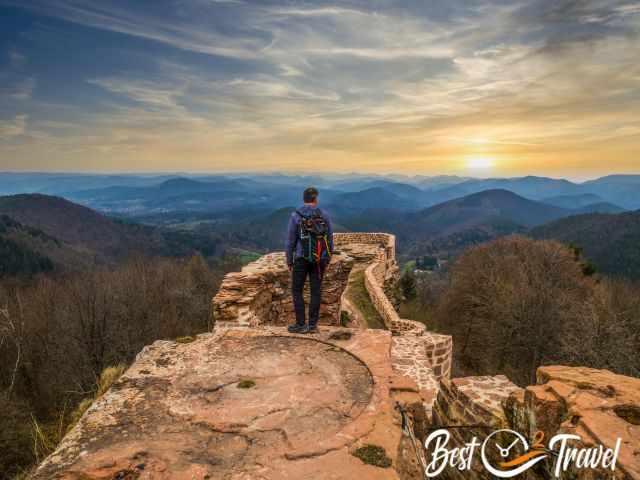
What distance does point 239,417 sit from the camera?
3422 mm

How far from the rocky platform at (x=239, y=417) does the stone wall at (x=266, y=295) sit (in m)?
1.93

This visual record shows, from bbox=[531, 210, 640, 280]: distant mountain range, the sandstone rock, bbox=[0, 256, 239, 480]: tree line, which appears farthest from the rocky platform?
bbox=[531, 210, 640, 280]: distant mountain range

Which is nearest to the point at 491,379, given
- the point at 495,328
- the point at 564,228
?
the point at 495,328

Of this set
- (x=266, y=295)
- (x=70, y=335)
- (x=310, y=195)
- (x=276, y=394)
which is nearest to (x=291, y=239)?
(x=310, y=195)

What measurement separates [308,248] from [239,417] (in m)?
2.75

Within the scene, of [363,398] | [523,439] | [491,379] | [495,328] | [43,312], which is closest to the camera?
[523,439]

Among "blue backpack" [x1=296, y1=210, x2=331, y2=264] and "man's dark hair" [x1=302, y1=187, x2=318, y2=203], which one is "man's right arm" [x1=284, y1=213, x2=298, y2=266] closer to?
"blue backpack" [x1=296, y1=210, x2=331, y2=264]

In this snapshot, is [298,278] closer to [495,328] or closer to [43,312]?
[495,328]

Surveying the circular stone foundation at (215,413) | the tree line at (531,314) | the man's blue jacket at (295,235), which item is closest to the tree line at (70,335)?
the circular stone foundation at (215,413)

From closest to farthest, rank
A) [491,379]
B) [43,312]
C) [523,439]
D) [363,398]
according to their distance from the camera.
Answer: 1. [523,439]
2. [363,398]
3. [491,379]
4. [43,312]

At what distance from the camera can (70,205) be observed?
131000mm

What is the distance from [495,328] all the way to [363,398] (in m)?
18.6

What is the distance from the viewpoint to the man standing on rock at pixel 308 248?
218 inches

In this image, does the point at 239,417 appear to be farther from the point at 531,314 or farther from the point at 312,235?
the point at 531,314
